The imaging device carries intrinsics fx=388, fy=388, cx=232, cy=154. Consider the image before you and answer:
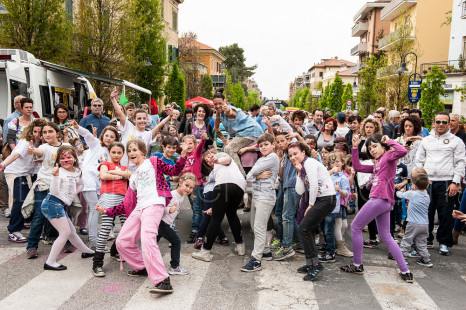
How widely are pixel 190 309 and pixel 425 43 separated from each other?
35220 mm

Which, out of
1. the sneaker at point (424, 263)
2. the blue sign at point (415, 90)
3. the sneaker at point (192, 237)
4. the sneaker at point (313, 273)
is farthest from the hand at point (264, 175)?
the blue sign at point (415, 90)

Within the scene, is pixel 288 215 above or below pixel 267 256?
above

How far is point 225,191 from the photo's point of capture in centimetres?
547

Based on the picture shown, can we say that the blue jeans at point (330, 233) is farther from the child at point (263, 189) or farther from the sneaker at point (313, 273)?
the child at point (263, 189)

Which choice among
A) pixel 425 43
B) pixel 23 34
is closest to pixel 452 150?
pixel 23 34

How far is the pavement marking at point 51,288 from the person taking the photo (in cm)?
408

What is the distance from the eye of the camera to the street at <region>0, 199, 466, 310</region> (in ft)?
13.7

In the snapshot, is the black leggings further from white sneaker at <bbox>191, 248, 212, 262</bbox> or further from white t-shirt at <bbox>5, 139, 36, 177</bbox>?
white t-shirt at <bbox>5, 139, 36, 177</bbox>

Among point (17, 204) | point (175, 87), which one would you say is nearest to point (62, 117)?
point (17, 204)

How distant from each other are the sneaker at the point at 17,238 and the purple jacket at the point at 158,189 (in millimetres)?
2131

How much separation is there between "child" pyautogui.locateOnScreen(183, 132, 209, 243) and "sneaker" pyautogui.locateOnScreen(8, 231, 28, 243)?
257cm

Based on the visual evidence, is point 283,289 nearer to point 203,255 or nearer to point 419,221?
point 203,255

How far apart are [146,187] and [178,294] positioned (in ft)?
4.28

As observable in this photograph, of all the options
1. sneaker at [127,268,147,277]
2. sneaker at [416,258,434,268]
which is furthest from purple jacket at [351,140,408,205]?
sneaker at [127,268,147,277]
